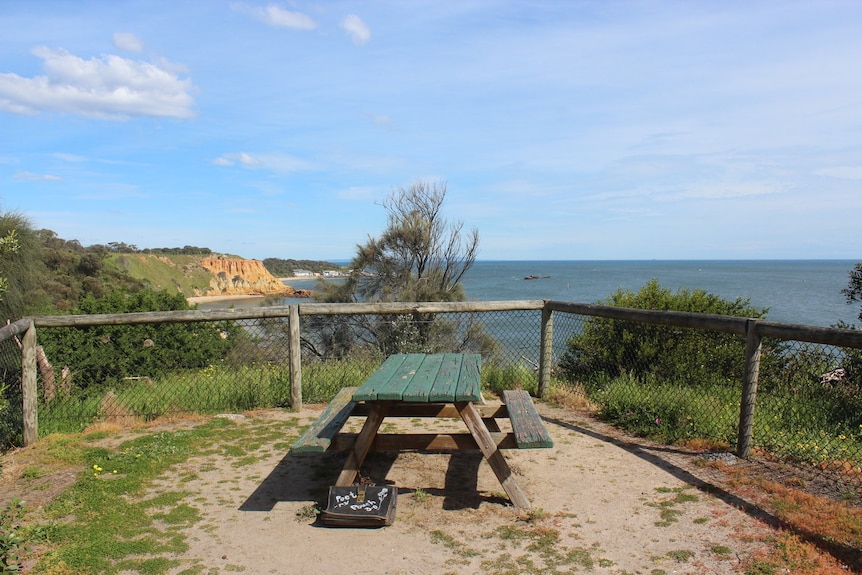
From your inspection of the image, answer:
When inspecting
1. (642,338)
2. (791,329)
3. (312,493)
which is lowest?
(312,493)

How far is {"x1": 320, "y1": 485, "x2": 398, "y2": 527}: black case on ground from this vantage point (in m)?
3.58

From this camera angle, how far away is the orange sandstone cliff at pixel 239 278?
7638 centimetres

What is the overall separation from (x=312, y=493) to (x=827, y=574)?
10.1 ft

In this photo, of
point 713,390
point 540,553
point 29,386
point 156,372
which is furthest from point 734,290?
point 29,386

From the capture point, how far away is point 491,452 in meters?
3.80

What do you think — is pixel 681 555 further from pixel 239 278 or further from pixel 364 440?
pixel 239 278

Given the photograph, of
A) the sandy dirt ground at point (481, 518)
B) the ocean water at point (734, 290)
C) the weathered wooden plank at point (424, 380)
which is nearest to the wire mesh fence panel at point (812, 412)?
the sandy dirt ground at point (481, 518)

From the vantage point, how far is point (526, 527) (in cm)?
359

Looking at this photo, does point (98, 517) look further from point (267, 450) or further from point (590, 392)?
point (590, 392)

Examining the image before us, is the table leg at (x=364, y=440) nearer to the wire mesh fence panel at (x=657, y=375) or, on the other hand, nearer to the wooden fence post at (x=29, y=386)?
the wire mesh fence panel at (x=657, y=375)

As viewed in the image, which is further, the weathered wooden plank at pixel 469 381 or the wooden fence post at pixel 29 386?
the wooden fence post at pixel 29 386

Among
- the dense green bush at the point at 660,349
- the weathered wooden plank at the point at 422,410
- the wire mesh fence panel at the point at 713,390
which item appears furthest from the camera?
the dense green bush at the point at 660,349

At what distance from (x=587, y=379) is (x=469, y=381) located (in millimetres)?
4437

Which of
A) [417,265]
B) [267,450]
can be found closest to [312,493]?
[267,450]
